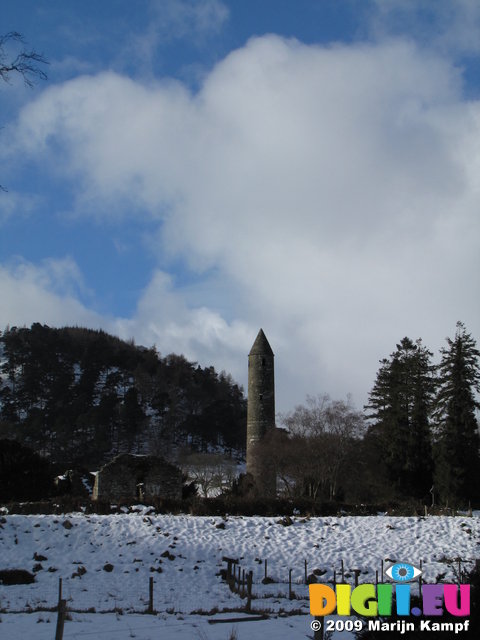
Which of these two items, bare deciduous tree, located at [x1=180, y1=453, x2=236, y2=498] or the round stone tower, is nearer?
the round stone tower

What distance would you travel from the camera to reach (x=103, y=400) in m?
78.5

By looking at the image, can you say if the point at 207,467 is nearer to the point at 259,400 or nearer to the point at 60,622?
the point at 259,400

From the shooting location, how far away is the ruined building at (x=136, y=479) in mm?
34938

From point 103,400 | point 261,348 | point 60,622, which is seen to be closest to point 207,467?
point 261,348

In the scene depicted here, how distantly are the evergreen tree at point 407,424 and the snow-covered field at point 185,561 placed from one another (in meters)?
18.2

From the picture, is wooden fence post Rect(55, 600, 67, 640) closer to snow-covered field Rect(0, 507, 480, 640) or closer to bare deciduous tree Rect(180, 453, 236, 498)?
snow-covered field Rect(0, 507, 480, 640)

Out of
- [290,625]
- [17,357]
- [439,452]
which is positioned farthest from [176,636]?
[17,357]

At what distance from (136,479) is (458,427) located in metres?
22.4

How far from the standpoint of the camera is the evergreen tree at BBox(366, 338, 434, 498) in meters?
44.8

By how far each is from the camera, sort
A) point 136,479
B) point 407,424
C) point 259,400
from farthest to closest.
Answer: point 259,400 < point 407,424 < point 136,479

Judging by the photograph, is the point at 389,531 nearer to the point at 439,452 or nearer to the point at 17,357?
the point at 439,452

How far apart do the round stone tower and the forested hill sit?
24230 millimetres

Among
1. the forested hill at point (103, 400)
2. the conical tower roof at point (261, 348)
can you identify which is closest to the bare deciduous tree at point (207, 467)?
the forested hill at point (103, 400)

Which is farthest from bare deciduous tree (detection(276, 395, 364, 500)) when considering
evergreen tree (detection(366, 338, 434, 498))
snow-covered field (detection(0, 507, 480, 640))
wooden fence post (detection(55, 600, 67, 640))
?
wooden fence post (detection(55, 600, 67, 640))
